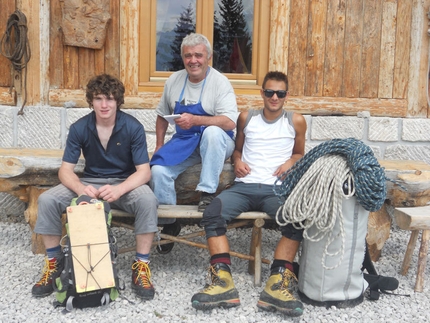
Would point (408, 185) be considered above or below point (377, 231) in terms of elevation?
above

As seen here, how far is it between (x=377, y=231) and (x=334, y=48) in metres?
2.08

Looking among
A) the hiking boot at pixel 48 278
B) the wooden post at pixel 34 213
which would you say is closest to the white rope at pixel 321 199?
the hiking boot at pixel 48 278

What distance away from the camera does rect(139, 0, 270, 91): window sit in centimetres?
556

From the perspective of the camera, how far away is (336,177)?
131 inches

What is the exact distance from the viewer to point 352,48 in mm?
5578

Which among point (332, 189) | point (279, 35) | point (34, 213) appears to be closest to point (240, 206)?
point (332, 189)

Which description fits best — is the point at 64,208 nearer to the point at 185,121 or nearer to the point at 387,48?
the point at 185,121

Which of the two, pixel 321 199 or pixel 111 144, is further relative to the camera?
pixel 111 144

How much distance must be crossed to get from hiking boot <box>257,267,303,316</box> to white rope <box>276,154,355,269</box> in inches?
10.5

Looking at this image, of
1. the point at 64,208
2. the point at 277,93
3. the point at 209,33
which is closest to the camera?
the point at 64,208

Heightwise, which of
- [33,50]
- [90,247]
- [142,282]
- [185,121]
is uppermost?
[33,50]

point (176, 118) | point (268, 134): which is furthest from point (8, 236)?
point (268, 134)

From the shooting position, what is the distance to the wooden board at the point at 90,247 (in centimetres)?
327

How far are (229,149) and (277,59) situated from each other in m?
1.74
